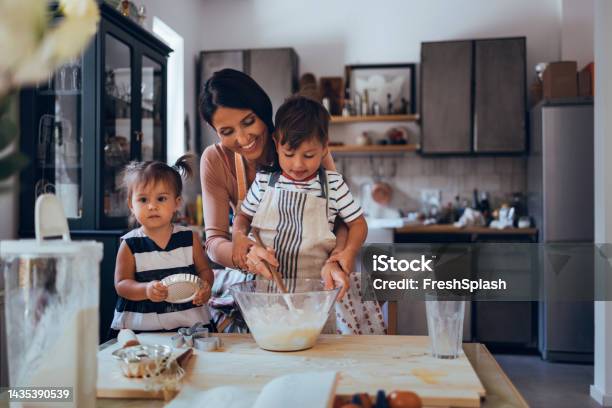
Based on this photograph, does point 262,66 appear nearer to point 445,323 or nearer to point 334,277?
point 334,277

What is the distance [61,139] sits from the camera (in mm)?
2938

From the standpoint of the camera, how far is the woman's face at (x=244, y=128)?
5.61ft

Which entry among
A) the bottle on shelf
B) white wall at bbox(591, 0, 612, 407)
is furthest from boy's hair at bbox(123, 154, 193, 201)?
the bottle on shelf

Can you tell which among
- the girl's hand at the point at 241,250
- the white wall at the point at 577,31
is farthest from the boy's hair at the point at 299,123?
the white wall at the point at 577,31

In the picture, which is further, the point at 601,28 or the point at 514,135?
the point at 514,135

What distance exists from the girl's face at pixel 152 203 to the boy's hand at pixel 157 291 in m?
0.19

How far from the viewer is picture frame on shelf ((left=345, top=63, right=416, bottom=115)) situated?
5.11 metres

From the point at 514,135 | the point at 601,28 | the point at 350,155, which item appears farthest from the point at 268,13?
the point at 601,28

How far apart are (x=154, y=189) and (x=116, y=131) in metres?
1.69

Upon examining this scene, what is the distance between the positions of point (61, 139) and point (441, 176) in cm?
324

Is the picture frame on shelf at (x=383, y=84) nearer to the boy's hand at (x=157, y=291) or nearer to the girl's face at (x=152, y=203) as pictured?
the girl's face at (x=152, y=203)

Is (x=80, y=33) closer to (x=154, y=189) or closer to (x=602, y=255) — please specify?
(x=154, y=189)

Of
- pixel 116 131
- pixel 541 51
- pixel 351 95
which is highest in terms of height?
pixel 541 51

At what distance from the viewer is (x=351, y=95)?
5.14 m
